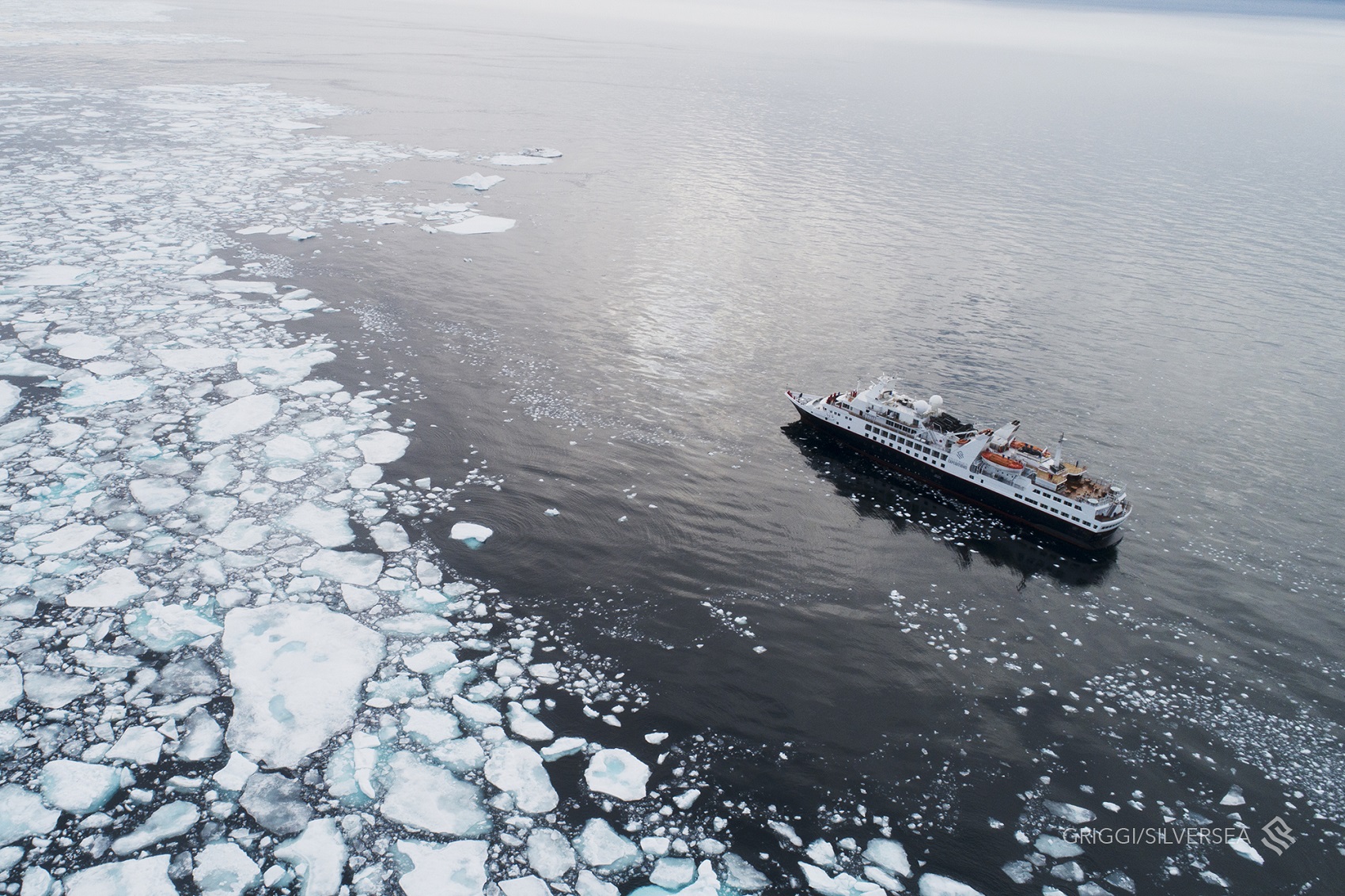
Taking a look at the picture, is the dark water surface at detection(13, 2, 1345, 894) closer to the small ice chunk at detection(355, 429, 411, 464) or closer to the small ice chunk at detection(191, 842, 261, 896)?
the small ice chunk at detection(355, 429, 411, 464)

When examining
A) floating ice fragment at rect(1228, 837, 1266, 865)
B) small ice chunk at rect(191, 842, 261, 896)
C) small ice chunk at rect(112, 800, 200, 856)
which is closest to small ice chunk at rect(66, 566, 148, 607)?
small ice chunk at rect(112, 800, 200, 856)

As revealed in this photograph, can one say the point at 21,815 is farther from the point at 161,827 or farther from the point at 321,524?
the point at 321,524

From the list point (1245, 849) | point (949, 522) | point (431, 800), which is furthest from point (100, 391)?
point (1245, 849)

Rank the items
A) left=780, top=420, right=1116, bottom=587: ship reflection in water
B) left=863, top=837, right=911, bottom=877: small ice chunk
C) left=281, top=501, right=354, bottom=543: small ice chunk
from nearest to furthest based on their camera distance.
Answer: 1. left=863, top=837, right=911, bottom=877: small ice chunk
2. left=281, top=501, right=354, bottom=543: small ice chunk
3. left=780, top=420, right=1116, bottom=587: ship reflection in water

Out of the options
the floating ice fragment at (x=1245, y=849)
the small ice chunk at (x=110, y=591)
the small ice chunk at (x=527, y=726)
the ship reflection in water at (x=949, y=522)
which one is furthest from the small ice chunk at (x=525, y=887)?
the ship reflection in water at (x=949, y=522)

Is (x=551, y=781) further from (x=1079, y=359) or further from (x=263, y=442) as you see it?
(x=1079, y=359)
